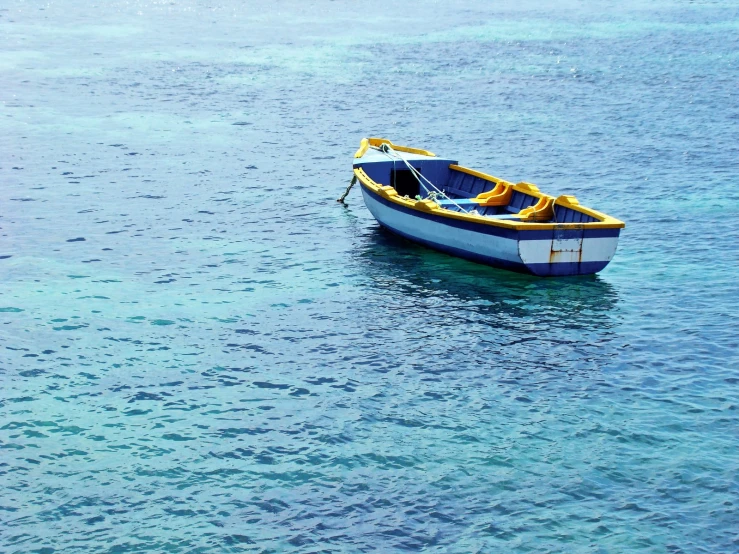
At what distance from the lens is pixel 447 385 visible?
2591cm

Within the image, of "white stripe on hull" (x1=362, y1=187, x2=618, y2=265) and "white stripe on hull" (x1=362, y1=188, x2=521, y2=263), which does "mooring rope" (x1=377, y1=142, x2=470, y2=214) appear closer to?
"white stripe on hull" (x1=362, y1=188, x2=521, y2=263)

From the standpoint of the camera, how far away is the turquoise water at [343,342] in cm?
2056

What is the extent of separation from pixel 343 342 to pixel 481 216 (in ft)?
25.0

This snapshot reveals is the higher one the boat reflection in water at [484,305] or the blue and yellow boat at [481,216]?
the blue and yellow boat at [481,216]

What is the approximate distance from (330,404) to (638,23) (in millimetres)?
79795

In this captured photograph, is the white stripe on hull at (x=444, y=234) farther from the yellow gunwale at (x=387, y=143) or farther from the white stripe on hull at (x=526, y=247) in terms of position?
the yellow gunwale at (x=387, y=143)

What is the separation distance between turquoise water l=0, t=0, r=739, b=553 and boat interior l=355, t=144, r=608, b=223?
2171 mm

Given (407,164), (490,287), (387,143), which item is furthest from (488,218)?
(387,143)

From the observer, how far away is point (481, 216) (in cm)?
3353

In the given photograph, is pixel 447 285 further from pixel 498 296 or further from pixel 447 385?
pixel 447 385

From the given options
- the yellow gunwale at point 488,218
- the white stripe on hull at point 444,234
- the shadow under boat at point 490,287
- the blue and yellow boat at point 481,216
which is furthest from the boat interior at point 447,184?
the shadow under boat at point 490,287

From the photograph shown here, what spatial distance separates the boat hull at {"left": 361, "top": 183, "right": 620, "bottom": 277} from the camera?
31.9m

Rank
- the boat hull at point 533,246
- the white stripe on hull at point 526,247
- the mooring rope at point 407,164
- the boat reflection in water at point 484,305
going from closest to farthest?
the boat reflection in water at point 484,305
the boat hull at point 533,246
the white stripe on hull at point 526,247
the mooring rope at point 407,164

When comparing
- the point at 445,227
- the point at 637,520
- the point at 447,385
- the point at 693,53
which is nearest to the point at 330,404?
the point at 447,385
